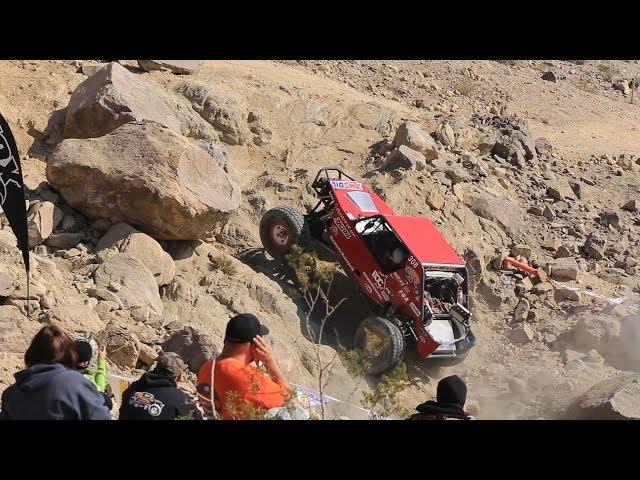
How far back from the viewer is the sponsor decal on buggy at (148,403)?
16.9ft

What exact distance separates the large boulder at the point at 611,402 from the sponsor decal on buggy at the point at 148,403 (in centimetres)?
538

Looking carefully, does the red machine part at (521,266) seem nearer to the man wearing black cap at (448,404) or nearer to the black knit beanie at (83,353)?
the man wearing black cap at (448,404)

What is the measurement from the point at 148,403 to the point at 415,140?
1182 cm

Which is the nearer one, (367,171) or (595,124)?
(367,171)

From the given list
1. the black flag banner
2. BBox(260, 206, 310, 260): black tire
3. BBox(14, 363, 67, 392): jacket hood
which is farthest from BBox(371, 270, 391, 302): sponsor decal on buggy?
BBox(14, 363, 67, 392): jacket hood

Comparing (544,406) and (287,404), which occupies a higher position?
(287,404)

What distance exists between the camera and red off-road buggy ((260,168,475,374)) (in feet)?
38.3

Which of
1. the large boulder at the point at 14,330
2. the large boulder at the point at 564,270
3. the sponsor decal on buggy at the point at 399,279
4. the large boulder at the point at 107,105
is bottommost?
the large boulder at the point at 564,270

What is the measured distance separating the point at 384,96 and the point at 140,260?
37.7 feet

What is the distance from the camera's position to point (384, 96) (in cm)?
2122

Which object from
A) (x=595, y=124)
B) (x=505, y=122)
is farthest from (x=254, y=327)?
(x=595, y=124)

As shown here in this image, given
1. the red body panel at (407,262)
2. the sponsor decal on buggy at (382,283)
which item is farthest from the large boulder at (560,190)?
the sponsor decal on buggy at (382,283)

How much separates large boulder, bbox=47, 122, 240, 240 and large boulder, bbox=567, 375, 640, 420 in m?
5.28

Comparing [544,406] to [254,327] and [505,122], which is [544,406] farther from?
[505,122]
